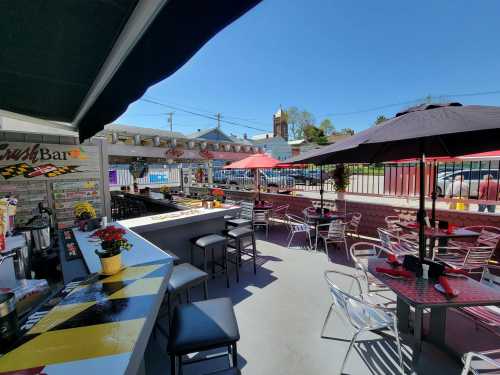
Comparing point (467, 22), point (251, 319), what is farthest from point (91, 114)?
point (467, 22)

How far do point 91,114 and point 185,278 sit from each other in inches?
74.0

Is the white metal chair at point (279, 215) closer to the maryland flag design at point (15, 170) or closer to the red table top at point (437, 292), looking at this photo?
the red table top at point (437, 292)

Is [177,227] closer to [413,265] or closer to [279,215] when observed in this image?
[413,265]

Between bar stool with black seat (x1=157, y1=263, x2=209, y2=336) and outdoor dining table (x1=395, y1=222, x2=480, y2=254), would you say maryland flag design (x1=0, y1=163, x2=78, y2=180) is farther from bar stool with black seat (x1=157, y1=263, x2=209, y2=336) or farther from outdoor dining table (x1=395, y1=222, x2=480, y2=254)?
outdoor dining table (x1=395, y1=222, x2=480, y2=254)

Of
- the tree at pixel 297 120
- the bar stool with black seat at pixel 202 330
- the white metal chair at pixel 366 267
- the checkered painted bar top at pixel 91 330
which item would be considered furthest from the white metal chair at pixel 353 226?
the tree at pixel 297 120

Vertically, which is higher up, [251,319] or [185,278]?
[185,278]

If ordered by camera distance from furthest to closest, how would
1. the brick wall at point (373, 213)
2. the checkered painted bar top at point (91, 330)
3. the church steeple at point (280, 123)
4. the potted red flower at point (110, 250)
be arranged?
1. the church steeple at point (280, 123)
2. the brick wall at point (373, 213)
3. the potted red flower at point (110, 250)
4. the checkered painted bar top at point (91, 330)

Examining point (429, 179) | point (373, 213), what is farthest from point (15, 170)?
point (429, 179)

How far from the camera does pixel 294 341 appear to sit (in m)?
2.21

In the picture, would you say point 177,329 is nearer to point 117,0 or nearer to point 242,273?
point 117,0

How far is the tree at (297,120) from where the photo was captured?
39.8 meters

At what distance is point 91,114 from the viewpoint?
2.12 m

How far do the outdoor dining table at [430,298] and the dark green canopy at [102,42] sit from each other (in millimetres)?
2184

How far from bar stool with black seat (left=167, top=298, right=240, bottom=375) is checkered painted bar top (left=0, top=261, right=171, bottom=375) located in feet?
1.06
